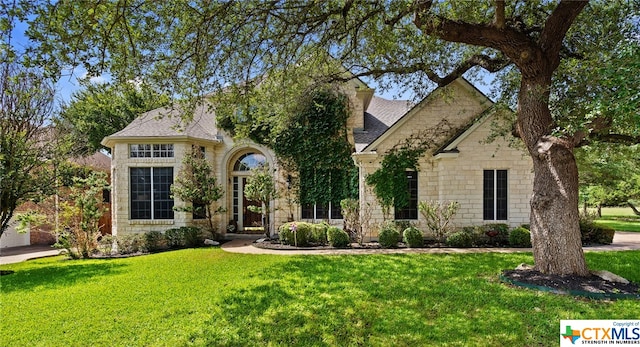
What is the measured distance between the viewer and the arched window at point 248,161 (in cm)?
1652

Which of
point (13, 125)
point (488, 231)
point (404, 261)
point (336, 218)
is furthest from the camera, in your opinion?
point (336, 218)

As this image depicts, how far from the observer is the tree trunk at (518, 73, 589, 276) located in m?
6.91

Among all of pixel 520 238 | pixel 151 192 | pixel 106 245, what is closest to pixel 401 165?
pixel 520 238

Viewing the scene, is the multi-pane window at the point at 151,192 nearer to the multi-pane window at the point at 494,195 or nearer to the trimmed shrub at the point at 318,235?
the trimmed shrub at the point at 318,235

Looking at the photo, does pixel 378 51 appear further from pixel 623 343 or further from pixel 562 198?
pixel 623 343

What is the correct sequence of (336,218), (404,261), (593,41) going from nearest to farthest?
(593,41)
(404,261)
(336,218)

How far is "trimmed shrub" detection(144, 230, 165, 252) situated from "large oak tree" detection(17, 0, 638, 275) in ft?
26.5

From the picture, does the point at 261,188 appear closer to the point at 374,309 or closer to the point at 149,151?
the point at 149,151

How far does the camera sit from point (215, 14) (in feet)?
22.1

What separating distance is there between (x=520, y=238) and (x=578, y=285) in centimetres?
580

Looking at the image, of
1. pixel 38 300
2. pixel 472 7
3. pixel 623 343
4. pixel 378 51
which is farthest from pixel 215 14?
pixel 623 343

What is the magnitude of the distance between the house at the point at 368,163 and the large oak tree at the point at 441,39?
12.6 ft

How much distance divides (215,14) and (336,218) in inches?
418

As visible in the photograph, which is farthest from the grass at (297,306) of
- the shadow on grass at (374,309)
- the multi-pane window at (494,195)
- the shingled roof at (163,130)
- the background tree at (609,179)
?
the background tree at (609,179)
